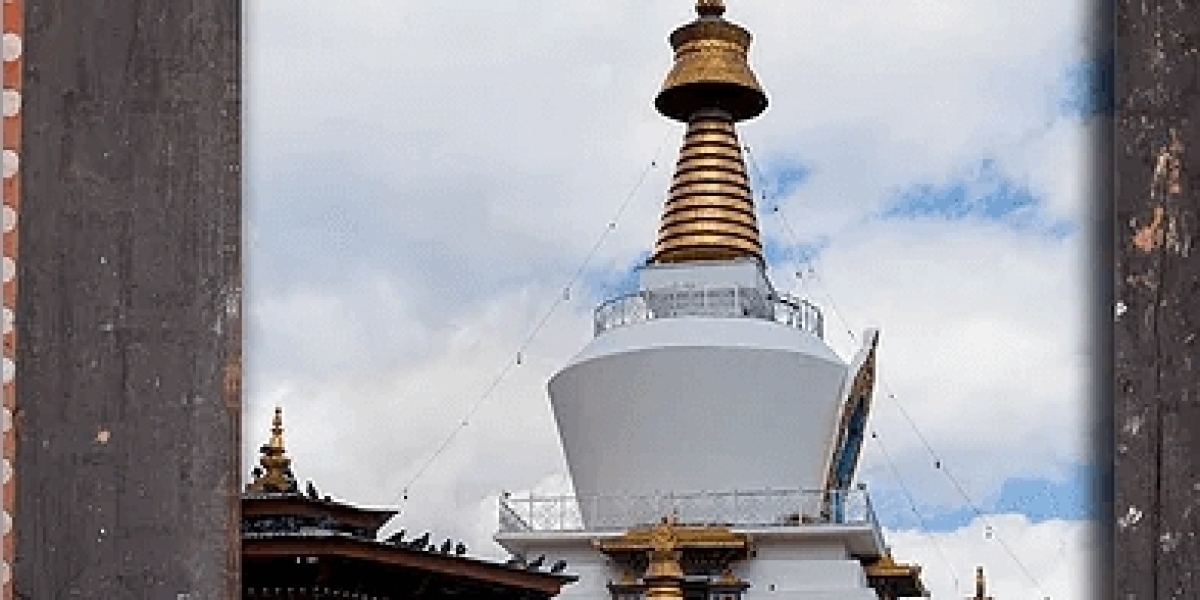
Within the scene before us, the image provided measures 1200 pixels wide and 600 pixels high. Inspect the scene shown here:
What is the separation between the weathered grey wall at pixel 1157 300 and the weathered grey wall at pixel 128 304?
4.56ft

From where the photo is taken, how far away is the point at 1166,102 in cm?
353

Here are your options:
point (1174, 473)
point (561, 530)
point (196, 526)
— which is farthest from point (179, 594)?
point (561, 530)

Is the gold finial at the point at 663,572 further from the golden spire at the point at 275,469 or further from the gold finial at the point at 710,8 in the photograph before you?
the gold finial at the point at 710,8

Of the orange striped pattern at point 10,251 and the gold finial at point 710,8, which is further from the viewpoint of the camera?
the gold finial at point 710,8

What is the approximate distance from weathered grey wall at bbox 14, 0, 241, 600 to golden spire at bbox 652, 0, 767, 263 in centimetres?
1816

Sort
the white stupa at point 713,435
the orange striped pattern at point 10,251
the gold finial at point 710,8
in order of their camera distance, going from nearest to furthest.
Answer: the orange striped pattern at point 10,251, the white stupa at point 713,435, the gold finial at point 710,8

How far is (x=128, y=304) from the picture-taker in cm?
368

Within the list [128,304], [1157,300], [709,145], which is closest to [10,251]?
[128,304]

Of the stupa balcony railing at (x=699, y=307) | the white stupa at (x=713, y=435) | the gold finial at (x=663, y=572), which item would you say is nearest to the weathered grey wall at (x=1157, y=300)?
the gold finial at (x=663, y=572)

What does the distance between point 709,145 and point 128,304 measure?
62.3 feet

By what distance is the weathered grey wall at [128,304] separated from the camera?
11.9 feet

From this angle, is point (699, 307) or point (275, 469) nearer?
point (275, 469)

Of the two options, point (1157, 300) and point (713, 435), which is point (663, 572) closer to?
point (713, 435)

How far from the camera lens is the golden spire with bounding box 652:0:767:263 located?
21969 mm
